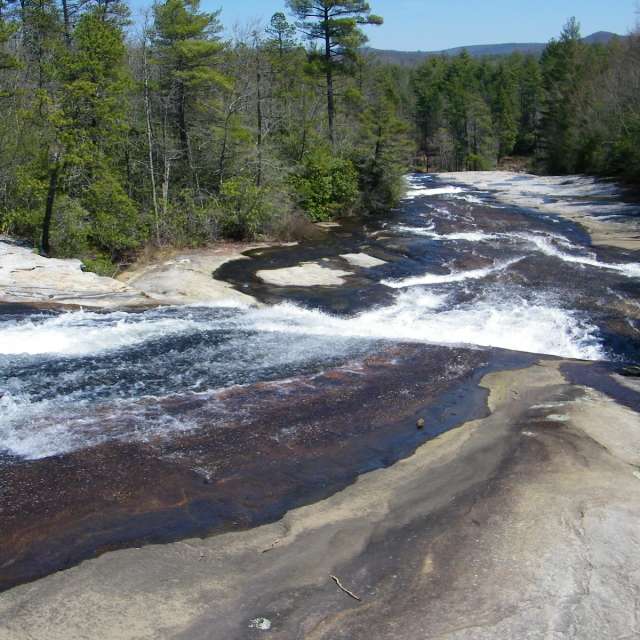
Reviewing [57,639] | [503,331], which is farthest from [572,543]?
[503,331]

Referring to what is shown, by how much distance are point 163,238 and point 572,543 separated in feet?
60.2

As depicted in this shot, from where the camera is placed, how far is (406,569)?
5.74 m

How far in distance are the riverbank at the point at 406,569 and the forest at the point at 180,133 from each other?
13.4 m

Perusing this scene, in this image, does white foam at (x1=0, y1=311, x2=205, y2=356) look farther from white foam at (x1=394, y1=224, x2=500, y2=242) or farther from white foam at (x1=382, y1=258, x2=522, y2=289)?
white foam at (x1=394, y1=224, x2=500, y2=242)

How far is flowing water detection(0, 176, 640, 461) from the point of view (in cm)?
909

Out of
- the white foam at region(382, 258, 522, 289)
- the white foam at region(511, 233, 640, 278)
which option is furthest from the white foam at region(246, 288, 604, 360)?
the white foam at region(511, 233, 640, 278)

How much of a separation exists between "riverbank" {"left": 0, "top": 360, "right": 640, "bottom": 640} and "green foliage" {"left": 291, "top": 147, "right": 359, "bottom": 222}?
77.1 ft

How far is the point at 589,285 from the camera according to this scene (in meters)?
17.8

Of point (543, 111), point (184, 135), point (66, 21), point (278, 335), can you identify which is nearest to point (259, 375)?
point (278, 335)

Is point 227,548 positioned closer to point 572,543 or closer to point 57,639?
point 57,639

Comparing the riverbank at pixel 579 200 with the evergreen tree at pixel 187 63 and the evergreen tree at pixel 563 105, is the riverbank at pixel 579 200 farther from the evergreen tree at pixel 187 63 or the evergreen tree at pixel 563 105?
the evergreen tree at pixel 187 63

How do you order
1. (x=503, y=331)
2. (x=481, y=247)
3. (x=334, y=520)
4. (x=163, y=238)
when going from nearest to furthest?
1. (x=334, y=520)
2. (x=503, y=331)
3. (x=163, y=238)
4. (x=481, y=247)

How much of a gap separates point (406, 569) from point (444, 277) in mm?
14153

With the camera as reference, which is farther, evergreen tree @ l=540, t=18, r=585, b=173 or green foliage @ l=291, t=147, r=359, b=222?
evergreen tree @ l=540, t=18, r=585, b=173
